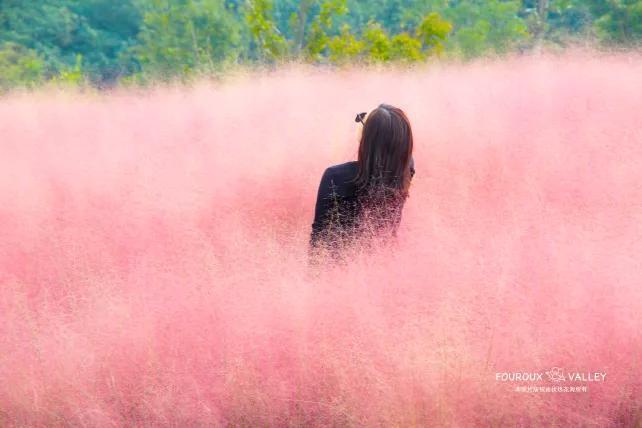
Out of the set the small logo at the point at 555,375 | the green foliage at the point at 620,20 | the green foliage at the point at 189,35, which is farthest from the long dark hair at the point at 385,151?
the green foliage at the point at 189,35

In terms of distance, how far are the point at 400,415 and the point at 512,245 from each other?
1.21 meters

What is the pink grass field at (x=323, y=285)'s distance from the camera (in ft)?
8.46

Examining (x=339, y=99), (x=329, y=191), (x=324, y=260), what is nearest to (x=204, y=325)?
(x=324, y=260)

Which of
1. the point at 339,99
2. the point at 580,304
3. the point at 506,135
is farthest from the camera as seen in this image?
the point at 339,99

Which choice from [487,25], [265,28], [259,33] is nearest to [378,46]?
[265,28]

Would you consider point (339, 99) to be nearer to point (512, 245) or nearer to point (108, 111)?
point (108, 111)

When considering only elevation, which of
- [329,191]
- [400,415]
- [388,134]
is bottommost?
[400,415]

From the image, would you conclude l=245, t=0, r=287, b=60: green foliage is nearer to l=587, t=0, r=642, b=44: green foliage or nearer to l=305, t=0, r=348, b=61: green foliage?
l=305, t=0, r=348, b=61: green foliage

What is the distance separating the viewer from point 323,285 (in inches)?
118

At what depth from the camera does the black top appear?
3.46m

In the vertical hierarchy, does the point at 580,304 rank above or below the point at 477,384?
above

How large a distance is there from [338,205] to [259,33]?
1366cm

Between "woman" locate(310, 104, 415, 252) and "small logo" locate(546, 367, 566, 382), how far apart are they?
1.15 m

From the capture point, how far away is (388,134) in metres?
3.40
